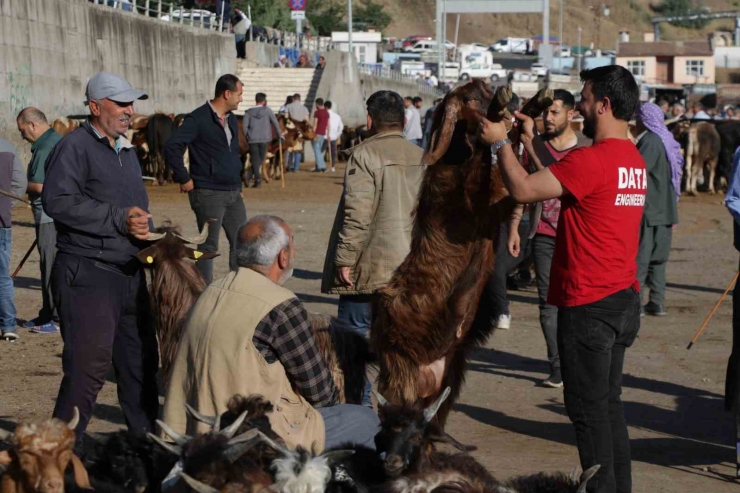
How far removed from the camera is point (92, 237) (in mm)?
5582

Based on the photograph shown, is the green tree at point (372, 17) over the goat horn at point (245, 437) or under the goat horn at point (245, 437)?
over

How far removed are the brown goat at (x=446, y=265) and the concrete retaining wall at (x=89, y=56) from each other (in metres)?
19.3

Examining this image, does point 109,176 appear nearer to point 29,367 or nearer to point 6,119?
point 29,367

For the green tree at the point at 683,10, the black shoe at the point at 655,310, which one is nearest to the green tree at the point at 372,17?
the green tree at the point at 683,10

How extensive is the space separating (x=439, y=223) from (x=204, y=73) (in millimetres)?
35935

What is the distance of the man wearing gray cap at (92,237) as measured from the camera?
553cm

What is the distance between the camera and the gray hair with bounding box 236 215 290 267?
465 centimetres

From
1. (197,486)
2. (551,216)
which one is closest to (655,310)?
(551,216)

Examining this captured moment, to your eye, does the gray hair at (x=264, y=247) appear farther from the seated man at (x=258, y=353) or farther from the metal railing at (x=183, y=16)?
the metal railing at (x=183, y=16)

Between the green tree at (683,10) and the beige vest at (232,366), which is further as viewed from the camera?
the green tree at (683,10)

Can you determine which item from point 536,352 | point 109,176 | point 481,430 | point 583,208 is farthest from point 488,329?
point 536,352

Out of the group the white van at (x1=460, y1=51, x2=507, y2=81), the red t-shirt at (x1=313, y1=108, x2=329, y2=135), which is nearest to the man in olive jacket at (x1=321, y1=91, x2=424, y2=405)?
the red t-shirt at (x1=313, y1=108, x2=329, y2=135)

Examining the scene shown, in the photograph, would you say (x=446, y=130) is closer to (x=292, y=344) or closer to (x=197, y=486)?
(x=292, y=344)

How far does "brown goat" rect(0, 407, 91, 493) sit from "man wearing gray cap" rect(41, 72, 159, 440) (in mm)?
1760
